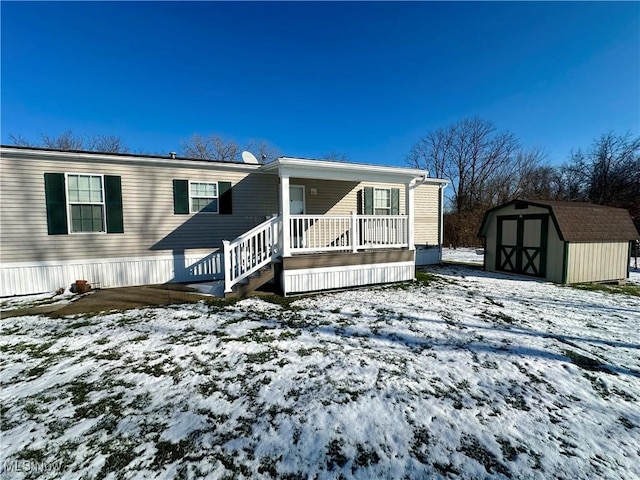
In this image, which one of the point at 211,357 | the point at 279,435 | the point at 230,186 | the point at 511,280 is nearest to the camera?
the point at 279,435

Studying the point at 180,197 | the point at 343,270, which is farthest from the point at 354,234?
the point at 180,197

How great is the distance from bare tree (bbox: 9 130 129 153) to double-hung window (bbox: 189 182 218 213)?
15.9 metres

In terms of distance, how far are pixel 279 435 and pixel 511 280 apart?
9.07 m

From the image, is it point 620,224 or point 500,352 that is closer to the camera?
point 500,352

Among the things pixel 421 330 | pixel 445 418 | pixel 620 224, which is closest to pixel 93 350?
pixel 445 418

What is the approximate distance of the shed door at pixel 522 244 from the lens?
29.2 ft

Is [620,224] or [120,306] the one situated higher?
[620,224]

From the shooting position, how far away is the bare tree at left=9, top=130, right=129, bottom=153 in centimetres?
1882

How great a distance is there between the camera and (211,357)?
3.59 meters

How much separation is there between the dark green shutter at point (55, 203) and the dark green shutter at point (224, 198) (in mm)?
3568

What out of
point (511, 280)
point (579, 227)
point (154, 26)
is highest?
point (154, 26)

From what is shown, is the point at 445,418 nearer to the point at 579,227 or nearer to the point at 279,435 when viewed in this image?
the point at 279,435

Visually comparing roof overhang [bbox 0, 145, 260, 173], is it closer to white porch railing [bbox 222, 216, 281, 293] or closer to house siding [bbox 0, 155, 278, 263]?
house siding [bbox 0, 155, 278, 263]

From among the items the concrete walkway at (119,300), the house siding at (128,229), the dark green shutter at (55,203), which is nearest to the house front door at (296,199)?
the house siding at (128,229)
